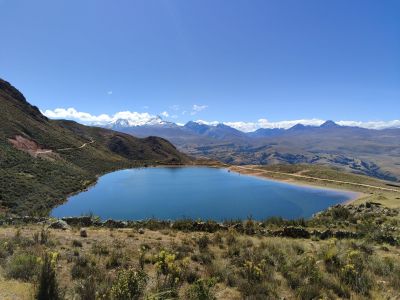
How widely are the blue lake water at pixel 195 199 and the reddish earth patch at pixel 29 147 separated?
36.3ft

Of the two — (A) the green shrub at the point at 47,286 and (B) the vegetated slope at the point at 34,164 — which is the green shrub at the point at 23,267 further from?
(B) the vegetated slope at the point at 34,164

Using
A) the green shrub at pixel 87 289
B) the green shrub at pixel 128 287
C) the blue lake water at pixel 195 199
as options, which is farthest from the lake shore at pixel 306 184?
the green shrub at pixel 87 289

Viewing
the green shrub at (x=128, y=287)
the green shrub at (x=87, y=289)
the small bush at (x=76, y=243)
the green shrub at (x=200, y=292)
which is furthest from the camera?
the small bush at (x=76, y=243)

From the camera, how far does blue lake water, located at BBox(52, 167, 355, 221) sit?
35.7 meters

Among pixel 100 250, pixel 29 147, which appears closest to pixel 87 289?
pixel 100 250

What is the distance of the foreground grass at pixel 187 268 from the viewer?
7.96 meters

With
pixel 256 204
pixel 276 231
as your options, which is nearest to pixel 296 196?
pixel 256 204

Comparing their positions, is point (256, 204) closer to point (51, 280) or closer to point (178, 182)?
point (178, 182)

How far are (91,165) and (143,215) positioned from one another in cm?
4233

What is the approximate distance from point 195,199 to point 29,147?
3434cm

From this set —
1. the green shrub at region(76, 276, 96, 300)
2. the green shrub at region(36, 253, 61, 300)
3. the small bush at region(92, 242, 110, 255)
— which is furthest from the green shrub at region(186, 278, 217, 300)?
the small bush at region(92, 242, 110, 255)

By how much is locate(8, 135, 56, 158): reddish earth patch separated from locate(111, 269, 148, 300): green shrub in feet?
177

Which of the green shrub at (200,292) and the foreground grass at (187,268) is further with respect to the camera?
the foreground grass at (187,268)

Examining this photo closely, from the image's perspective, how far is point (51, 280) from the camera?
7.78 m
